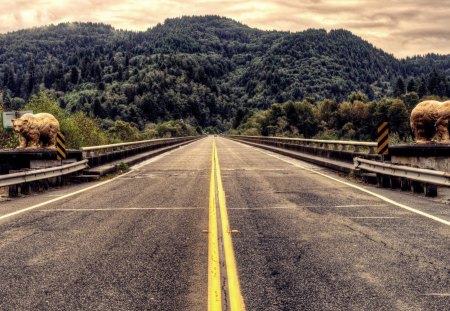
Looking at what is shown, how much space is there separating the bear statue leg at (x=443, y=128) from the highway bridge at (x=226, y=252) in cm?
622

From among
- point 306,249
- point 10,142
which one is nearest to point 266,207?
point 306,249

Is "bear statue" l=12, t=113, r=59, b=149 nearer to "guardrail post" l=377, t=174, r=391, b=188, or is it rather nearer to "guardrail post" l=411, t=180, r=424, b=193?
"guardrail post" l=377, t=174, r=391, b=188

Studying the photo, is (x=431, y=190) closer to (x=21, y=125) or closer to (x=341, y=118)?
(x=21, y=125)

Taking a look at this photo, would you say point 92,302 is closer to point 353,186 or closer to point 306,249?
point 306,249

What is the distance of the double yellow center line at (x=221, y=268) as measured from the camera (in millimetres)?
4566

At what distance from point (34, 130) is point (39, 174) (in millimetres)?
7389

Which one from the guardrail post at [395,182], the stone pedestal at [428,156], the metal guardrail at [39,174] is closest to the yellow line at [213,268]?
the metal guardrail at [39,174]

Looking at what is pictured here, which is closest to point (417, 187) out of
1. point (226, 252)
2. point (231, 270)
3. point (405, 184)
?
point (405, 184)

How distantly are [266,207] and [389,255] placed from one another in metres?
4.18

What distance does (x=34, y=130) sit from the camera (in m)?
20.2

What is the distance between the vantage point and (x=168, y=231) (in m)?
7.86

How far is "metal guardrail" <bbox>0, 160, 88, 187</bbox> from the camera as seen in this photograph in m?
11.9

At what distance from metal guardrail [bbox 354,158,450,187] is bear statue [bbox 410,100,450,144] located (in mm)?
3439

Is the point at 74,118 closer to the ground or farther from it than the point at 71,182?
farther from it
